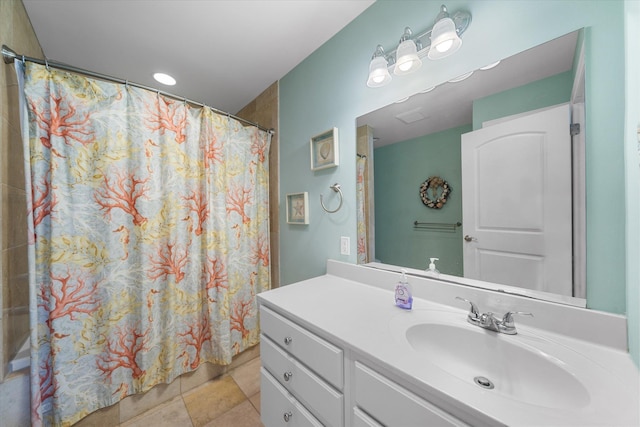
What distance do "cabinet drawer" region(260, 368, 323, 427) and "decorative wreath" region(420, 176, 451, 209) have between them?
0.97 m

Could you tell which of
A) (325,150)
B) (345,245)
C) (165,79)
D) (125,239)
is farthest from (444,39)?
(165,79)

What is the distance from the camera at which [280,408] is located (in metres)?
0.93

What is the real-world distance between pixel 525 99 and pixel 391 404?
106 cm

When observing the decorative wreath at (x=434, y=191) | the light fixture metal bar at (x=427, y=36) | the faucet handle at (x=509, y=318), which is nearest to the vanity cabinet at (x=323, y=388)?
the faucet handle at (x=509, y=318)

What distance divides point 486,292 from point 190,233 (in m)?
1.62

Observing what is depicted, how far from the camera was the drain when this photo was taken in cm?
64

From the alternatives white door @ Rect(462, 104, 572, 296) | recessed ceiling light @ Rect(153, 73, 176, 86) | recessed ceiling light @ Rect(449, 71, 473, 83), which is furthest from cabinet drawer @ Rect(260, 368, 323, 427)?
recessed ceiling light @ Rect(153, 73, 176, 86)

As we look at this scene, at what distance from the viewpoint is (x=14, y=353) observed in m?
1.03

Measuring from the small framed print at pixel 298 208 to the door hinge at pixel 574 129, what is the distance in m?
1.25

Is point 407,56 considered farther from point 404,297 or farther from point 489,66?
point 404,297

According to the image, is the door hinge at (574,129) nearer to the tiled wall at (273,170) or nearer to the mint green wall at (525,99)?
the mint green wall at (525,99)

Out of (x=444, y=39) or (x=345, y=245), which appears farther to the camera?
(x=345, y=245)

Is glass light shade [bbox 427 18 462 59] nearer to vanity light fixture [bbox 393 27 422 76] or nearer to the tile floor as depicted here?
vanity light fixture [bbox 393 27 422 76]

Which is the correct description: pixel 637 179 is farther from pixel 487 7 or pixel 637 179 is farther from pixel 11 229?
pixel 11 229
